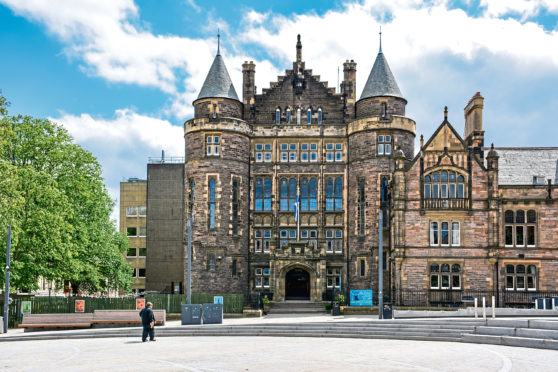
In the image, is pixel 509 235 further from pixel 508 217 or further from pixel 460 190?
pixel 460 190

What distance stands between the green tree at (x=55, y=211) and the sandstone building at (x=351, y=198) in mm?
7168

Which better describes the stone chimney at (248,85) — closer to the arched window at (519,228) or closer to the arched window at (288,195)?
the arched window at (288,195)

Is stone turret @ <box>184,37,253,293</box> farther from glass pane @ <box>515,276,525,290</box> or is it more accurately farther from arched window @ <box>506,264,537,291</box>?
glass pane @ <box>515,276,525,290</box>

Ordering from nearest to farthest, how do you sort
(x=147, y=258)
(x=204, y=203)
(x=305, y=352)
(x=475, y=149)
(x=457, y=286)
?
(x=305, y=352) → (x=457, y=286) → (x=475, y=149) → (x=204, y=203) → (x=147, y=258)

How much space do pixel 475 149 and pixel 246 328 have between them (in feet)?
73.7

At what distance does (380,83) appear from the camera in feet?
159

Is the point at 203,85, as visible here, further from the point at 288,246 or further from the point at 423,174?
the point at 423,174

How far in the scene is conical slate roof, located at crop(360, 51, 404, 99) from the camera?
4806cm

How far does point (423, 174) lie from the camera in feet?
136

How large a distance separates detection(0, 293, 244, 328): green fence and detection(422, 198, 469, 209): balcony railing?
45.1 feet

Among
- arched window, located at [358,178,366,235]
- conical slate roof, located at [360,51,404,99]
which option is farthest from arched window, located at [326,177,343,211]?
conical slate roof, located at [360,51,404,99]

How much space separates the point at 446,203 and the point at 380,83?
12.0 metres

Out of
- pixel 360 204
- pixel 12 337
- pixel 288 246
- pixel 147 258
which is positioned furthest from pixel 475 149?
pixel 147 258

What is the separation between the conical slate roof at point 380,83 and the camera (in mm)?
48062
